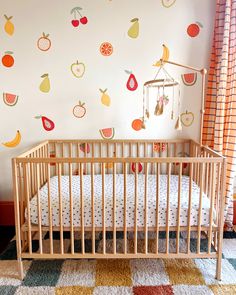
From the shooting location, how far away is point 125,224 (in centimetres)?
171

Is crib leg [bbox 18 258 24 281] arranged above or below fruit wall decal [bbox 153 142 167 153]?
below

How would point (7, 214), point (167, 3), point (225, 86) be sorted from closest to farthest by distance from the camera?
point (225, 86) → point (167, 3) → point (7, 214)

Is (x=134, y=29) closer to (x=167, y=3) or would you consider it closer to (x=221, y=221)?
(x=167, y=3)

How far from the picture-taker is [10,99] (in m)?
2.44

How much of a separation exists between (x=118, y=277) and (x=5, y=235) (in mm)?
1126

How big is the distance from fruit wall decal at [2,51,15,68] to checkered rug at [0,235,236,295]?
1567 millimetres

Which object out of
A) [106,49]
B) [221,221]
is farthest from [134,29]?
[221,221]

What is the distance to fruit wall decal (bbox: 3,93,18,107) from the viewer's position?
2.43 metres

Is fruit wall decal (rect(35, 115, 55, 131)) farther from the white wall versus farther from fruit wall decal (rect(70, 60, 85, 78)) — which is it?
fruit wall decal (rect(70, 60, 85, 78))

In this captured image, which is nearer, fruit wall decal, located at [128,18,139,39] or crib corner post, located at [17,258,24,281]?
crib corner post, located at [17,258,24,281]

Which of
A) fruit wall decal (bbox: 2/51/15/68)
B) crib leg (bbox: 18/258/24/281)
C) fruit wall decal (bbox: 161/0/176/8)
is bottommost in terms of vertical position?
crib leg (bbox: 18/258/24/281)

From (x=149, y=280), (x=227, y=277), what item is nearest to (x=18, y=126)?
(x=149, y=280)

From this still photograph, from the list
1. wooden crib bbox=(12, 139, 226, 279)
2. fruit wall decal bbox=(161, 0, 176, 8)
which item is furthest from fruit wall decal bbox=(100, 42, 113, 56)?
wooden crib bbox=(12, 139, 226, 279)

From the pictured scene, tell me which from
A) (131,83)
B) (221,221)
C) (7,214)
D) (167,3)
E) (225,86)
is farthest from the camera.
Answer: (7,214)
